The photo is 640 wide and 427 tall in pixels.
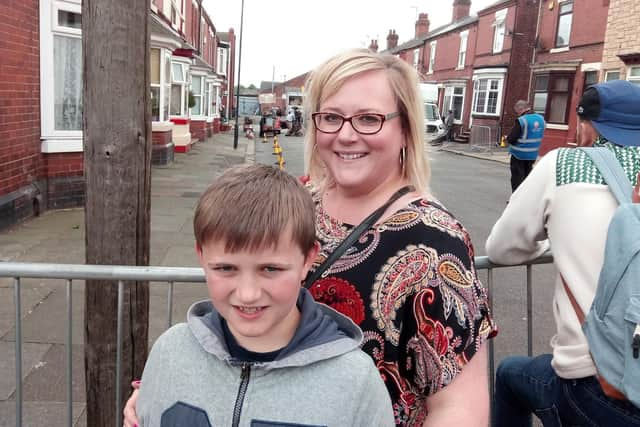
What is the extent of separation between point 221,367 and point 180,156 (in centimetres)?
1912

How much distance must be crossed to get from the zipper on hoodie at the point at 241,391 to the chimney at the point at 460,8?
45958 millimetres

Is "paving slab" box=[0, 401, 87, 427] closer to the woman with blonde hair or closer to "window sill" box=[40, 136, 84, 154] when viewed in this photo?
the woman with blonde hair

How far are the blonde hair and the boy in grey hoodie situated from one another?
428mm

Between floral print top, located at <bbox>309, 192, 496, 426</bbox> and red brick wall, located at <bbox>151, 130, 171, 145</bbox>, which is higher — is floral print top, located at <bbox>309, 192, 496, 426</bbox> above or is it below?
above

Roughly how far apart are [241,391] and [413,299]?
0.49 m

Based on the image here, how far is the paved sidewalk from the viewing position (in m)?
3.65

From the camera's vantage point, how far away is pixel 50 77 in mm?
9016

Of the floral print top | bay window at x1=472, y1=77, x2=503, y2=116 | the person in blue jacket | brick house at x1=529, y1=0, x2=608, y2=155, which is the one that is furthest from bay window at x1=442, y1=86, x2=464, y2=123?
the floral print top

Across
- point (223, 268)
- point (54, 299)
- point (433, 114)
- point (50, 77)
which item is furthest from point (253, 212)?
point (433, 114)

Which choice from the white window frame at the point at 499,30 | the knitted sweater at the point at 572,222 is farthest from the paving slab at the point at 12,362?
the white window frame at the point at 499,30

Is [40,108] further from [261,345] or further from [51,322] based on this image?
[261,345]

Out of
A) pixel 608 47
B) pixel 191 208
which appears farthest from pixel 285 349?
pixel 608 47

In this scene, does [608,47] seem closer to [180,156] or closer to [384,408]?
[180,156]

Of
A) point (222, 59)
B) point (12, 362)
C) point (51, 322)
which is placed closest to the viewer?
point (12, 362)
